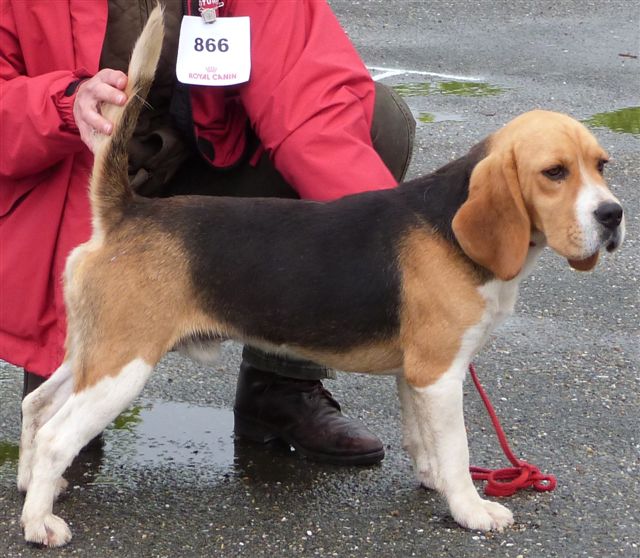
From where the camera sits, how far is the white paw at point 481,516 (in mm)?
3682

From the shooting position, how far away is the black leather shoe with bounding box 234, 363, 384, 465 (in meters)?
4.24

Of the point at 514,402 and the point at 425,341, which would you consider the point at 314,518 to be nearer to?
the point at 425,341

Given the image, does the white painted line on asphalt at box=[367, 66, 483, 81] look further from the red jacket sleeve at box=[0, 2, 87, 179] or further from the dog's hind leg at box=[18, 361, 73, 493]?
the dog's hind leg at box=[18, 361, 73, 493]

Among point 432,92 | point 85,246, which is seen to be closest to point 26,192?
point 85,246

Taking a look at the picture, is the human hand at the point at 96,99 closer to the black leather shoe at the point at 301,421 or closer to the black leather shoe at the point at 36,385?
the black leather shoe at the point at 36,385

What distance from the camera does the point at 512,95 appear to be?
9.05 metres

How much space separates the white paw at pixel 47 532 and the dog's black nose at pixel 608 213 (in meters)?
1.97

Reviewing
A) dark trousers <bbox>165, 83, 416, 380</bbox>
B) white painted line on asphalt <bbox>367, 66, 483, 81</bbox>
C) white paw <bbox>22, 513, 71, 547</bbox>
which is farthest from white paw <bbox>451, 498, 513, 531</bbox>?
white painted line on asphalt <bbox>367, 66, 483, 81</bbox>

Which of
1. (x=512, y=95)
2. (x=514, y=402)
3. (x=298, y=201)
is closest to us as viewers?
(x=298, y=201)

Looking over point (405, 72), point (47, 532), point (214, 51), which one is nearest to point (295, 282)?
point (214, 51)

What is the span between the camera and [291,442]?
173 inches

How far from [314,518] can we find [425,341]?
2.46 ft

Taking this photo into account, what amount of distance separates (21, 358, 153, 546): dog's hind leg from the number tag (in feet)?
3.74

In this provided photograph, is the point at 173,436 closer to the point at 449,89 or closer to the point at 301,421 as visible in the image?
the point at 301,421
